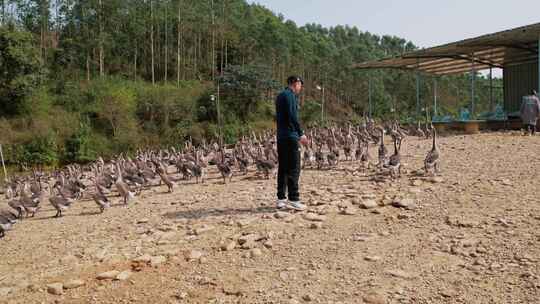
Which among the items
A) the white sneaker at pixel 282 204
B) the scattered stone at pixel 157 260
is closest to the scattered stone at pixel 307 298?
the scattered stone at pixel 157 260

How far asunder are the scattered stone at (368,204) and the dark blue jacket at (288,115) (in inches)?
65.3

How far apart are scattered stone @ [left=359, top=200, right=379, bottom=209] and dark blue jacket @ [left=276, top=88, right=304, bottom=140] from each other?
166cm

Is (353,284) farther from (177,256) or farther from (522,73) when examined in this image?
(522,73)

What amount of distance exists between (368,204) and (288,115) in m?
2.13

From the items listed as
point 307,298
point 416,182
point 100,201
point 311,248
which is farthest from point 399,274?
point 100,201

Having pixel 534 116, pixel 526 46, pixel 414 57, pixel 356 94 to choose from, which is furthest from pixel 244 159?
pixel 356 94

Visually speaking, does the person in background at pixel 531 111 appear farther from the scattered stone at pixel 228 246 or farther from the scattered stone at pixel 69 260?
the scattered stone at pixel 69 260

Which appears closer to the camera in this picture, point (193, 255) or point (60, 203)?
point (193, 255)

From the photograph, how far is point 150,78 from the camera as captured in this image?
165ft

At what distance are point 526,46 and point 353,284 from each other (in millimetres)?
20074

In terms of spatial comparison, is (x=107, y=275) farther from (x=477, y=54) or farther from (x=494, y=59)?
(x=494, y=59)

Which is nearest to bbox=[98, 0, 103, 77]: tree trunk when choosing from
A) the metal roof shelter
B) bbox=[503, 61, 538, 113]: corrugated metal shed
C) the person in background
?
the metal roof shelter

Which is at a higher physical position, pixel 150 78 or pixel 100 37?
pixel 100 37

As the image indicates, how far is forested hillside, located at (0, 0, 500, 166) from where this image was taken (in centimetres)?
3506
